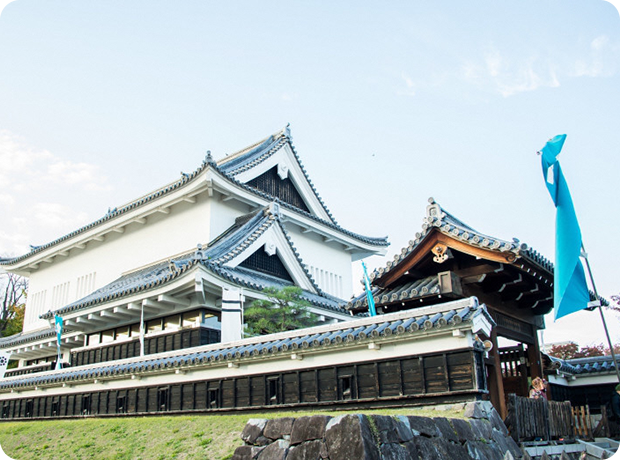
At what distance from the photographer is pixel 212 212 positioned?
22094mm

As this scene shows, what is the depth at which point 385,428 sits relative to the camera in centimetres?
579

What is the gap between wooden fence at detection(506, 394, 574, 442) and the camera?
932cm

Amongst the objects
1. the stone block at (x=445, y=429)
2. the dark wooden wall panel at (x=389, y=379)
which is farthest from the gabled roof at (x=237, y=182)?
the stone block at (x=445, y=429)

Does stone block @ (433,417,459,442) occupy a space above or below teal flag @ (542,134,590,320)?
below

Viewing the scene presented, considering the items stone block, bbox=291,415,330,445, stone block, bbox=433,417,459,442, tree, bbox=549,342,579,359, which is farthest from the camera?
tree, bbox=549,342,579,359

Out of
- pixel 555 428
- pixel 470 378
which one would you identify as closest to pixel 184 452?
pixel 470 378

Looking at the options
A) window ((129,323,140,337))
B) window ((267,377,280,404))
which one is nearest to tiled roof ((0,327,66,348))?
window ((129,323,140,337))

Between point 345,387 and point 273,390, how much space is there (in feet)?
5.76

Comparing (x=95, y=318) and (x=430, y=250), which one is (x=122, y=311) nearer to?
(x=95, y=318)

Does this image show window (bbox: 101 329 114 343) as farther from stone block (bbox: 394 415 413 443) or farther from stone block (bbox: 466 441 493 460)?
stone block (bbox: 394 415 413 443)

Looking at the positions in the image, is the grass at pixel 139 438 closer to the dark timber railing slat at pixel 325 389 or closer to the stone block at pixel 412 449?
the dark timber railing slat at pixel 325 389

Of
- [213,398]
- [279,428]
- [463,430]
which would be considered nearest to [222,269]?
[213,398]

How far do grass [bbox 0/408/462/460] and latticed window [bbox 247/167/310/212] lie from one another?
43.8 feet

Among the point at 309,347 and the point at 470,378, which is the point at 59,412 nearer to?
the point at 309,347
